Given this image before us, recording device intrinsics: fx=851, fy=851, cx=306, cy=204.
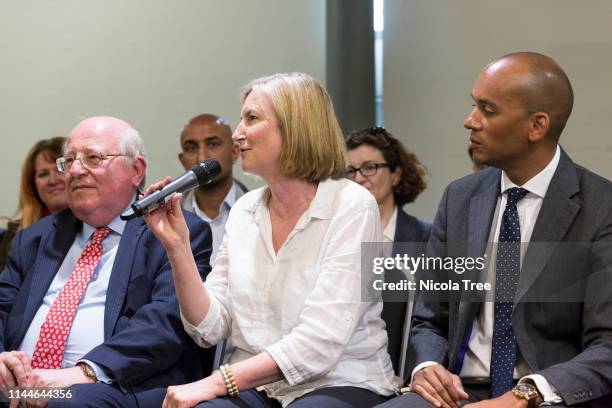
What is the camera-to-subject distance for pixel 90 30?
204 inches

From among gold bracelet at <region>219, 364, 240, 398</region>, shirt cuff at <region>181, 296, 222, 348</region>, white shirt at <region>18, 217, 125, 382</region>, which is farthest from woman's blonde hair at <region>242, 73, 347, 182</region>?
white shirt at <region>18, 217, 125, 382</region>

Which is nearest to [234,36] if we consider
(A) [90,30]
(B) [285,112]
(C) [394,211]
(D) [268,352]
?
(A) [90,30]

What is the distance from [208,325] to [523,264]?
973mm

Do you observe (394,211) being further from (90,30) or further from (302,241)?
(90,30)

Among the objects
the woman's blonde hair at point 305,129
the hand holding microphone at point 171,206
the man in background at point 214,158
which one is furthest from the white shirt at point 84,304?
the man in background at point 214,158

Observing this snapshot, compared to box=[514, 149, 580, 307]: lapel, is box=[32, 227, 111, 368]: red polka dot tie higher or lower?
lower

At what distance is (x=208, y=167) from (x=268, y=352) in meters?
0.56

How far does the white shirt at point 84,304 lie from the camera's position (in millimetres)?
2920

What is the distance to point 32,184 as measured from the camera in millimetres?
4473

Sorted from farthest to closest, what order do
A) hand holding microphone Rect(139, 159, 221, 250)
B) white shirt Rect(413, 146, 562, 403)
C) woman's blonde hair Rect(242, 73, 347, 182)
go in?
woman's blonde hair Rect(242, 73, 347, 182), white shirt Rect(413, 146, 562, 403), hand holding microphone Rect(139, 159, 221, 250)

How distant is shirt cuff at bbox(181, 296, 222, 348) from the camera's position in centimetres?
263

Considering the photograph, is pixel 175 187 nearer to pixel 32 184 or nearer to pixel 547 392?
pixel 547 392

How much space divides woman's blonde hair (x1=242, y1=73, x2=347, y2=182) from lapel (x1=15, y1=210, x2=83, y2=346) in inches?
38.2

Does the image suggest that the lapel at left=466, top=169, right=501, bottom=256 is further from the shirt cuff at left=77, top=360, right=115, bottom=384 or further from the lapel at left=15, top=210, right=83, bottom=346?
the lapel at left=15, top=210, right=83, bottom=346
